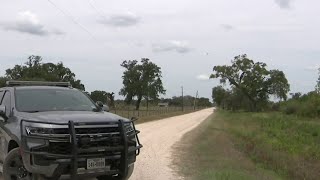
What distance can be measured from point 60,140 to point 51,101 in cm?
178

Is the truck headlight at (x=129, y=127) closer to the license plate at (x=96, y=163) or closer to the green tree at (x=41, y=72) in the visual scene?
the license plate at (x=96, y=163)

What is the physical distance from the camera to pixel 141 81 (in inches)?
4377

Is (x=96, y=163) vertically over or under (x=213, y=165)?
over

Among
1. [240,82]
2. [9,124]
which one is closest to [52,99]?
[9,124]

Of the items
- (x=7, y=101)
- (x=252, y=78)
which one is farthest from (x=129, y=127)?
(x=252, y=78)

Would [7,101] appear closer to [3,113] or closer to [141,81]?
[3,113]

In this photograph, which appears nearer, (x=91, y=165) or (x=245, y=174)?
(x=91, y=165)

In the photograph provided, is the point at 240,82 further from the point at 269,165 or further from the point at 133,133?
the point at 133,133

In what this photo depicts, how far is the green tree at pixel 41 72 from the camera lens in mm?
73488

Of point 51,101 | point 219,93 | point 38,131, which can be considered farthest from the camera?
point 219,93

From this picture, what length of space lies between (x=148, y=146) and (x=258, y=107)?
91.0 metres

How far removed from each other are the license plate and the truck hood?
0.64 meters

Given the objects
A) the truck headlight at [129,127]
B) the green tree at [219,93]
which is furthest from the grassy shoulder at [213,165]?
the green tree at [219,93]

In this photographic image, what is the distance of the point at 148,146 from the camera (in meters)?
18.3
